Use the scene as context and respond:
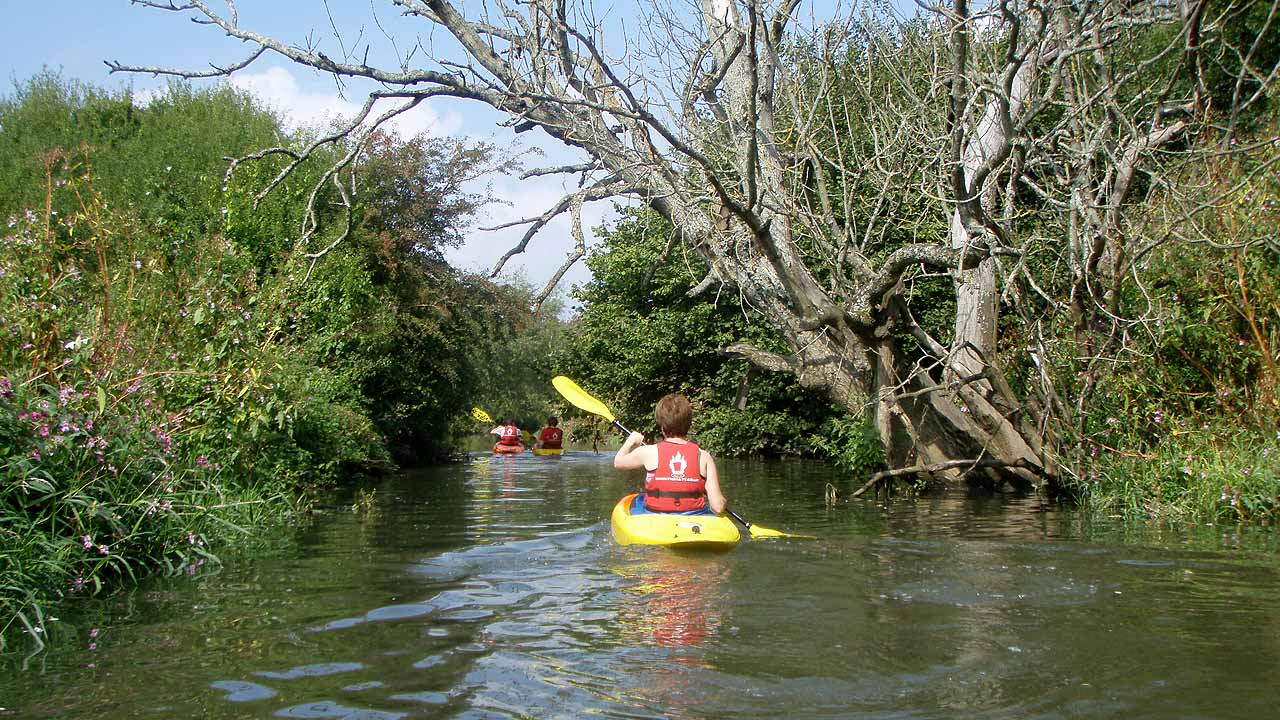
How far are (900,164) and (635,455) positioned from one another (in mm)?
6484

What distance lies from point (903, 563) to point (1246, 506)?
3794 mm

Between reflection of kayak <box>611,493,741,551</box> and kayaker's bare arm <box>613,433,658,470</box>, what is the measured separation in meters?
0.37

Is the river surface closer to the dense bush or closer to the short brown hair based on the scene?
the short brown hair

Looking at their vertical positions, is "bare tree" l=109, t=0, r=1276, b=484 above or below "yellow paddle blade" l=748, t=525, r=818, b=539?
above

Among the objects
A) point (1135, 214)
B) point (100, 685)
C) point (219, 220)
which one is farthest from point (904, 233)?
point (100, 685)

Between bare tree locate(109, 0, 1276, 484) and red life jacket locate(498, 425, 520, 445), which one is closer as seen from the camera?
bare tree locate(109, 0, 1276, 484)

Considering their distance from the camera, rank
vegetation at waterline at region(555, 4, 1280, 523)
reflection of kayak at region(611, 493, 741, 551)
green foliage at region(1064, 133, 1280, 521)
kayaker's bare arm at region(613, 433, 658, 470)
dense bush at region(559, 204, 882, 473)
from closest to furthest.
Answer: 1. reflection of kayak at region(611, 493, 741, 551)
2. kayaker's bare arm at region(613, 433, 658, 470)
3. green foliage at region(1064, 133, 1280, 521)
4. vegetation at waterline at region(555, 4, 1280, 523)
5. dense bush at region(559, 204, 882, 473)

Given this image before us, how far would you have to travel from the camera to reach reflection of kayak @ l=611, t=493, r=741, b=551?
7.23 m

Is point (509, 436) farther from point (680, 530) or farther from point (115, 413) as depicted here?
point (115, 413)

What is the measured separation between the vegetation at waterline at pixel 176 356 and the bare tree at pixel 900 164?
1.92m

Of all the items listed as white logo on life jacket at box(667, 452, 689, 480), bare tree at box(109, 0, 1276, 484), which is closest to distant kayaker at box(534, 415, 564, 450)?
bare tree at box(109, 0, 1276, 484)

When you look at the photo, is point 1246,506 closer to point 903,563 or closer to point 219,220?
point 903,563

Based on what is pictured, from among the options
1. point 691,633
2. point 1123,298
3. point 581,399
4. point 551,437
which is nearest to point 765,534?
point 581,399

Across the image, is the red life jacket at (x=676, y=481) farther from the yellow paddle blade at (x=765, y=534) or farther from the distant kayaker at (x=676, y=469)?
the yellow paddle blade at (x=765, y=534)
